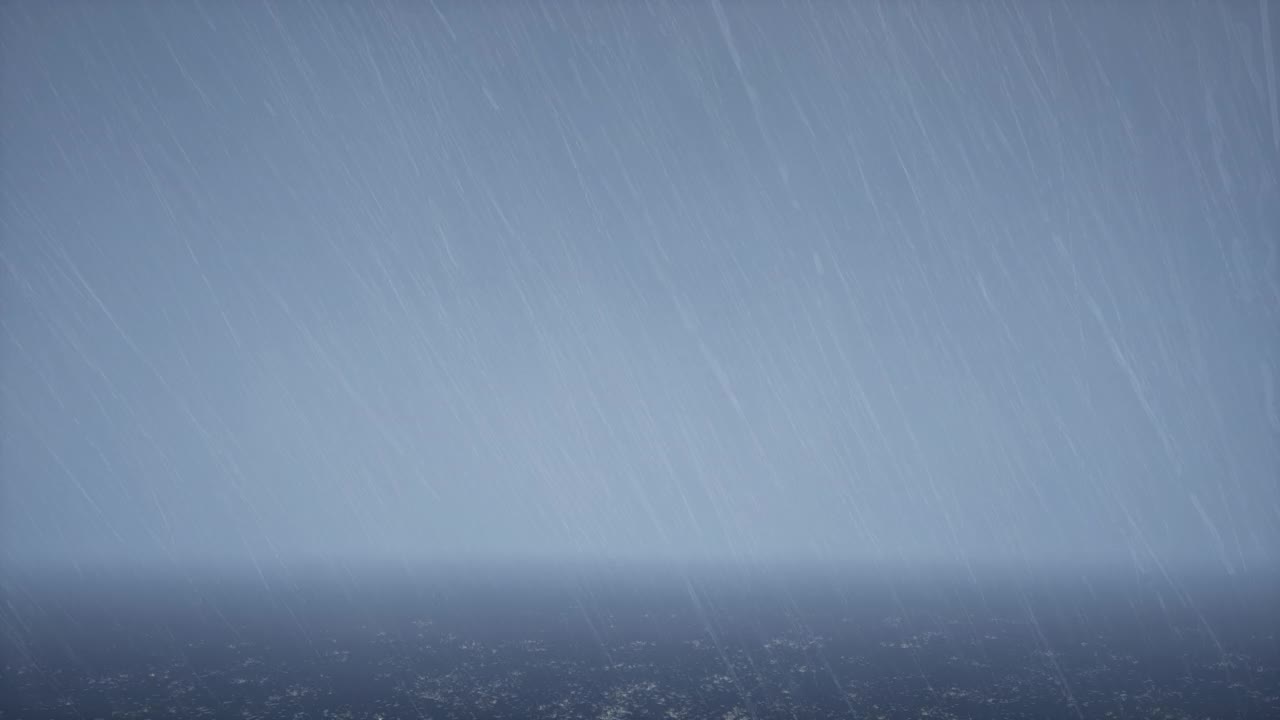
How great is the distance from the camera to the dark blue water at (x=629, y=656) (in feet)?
140

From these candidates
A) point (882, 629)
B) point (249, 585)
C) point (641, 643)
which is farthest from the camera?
point (249, 585)

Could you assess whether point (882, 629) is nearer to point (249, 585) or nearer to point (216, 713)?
point (216, 713)

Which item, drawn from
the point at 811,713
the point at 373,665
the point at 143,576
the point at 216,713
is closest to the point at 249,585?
the point at 143,576

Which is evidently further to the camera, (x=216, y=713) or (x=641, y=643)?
(x=641, y=643)

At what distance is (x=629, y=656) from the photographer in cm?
5834

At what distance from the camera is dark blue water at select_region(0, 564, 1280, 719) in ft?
140

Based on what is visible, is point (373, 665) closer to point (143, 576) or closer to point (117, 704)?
point (117, 704)

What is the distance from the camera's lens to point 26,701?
134 feet

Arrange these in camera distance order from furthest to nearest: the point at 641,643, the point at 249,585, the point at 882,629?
1. the point at 249,585
2. the point at 882,629
3. the point at 641,643

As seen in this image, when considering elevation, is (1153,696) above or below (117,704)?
below

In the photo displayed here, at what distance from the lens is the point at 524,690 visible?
45688 millimetres

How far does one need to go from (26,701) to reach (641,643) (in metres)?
45.2

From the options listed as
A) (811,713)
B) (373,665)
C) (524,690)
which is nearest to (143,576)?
(373,665)

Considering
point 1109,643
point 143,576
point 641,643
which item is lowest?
point 1109,643
